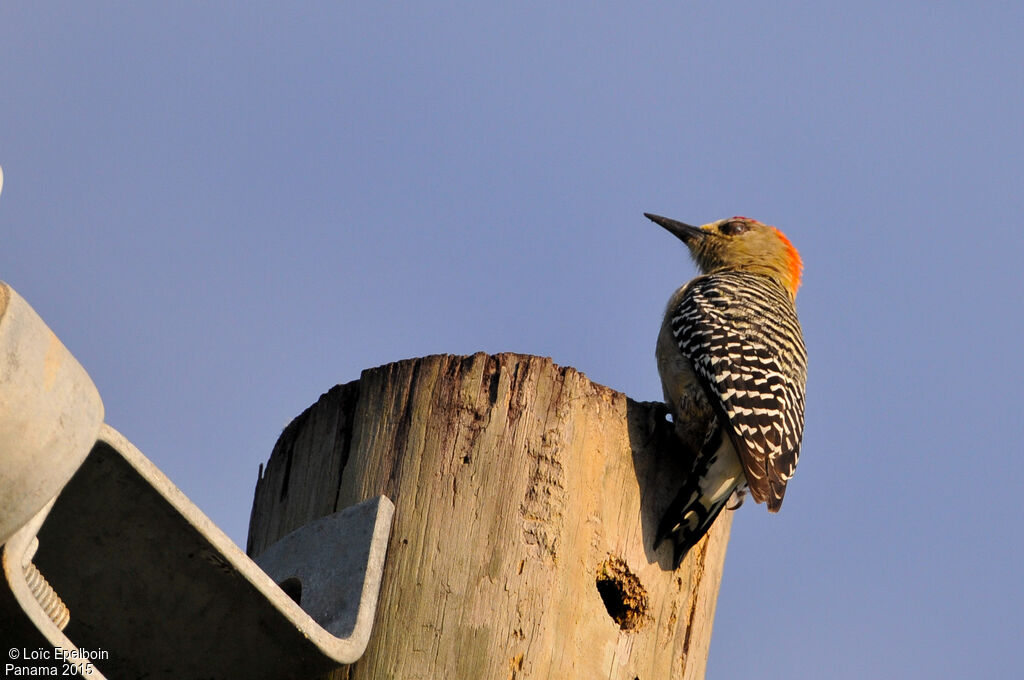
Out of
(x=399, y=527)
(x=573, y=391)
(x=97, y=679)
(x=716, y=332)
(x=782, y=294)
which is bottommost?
(x=97, y=679)

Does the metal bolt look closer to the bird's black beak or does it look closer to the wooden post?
the wooden post

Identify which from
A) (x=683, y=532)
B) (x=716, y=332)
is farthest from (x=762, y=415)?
(x=683, y=532)

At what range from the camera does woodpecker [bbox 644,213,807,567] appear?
4.91 metres

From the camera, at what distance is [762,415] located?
5711mm

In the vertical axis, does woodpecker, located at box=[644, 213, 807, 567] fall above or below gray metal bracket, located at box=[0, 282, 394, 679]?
above

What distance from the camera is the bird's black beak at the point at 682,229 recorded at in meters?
9.09

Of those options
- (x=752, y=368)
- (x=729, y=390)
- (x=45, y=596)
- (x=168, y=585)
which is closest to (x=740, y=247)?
(x=752, y=368)

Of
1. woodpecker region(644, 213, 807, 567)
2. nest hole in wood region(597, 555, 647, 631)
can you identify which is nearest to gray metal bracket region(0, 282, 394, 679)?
nest hole in wood region(597, 555, 647, 631)

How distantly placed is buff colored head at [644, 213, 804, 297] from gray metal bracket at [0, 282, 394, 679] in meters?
5.09

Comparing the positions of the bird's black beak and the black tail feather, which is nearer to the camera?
the black tail feather

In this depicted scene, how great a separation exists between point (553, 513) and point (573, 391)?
52 cm

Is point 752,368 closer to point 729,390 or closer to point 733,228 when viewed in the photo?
point 729,390

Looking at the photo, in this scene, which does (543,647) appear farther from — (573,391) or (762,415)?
(762,415)

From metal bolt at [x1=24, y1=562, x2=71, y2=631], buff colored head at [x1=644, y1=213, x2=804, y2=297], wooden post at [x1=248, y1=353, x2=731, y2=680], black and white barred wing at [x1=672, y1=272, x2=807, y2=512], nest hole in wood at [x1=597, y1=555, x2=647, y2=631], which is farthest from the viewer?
buff colored head at [x1=644, y1=213, x2=804, y2=297]
